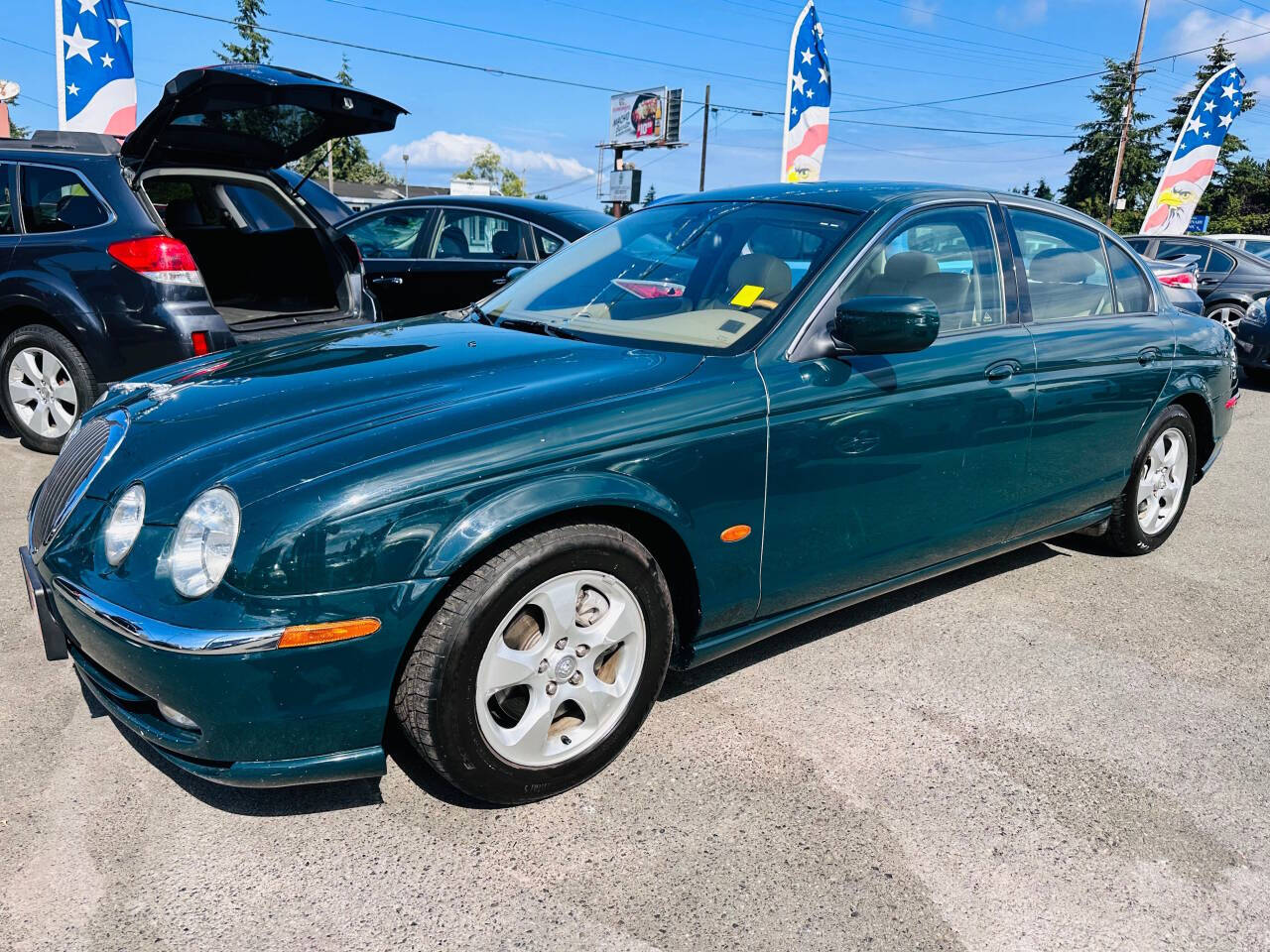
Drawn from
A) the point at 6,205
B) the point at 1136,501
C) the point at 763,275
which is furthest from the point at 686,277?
the point at 6,205

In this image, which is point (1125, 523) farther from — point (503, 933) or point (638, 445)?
point (503, 933)

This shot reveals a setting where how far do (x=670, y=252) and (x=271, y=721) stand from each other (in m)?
2.12

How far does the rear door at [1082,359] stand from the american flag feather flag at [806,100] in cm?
1108

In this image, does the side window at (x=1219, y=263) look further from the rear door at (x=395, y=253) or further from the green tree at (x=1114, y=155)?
the green tree at (x=1114, y=155)

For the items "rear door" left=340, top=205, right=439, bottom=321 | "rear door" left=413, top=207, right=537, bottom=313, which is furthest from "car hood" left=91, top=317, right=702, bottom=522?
"rear door" left=340, top=205, right=439, bottom=321

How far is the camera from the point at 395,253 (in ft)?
24.6

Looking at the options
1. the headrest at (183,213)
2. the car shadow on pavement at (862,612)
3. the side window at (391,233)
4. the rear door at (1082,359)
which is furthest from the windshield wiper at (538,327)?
the side window at (391,233)

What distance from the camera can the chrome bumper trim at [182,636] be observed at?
6.65 feet

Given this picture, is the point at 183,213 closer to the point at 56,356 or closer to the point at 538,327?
the point at 56,356

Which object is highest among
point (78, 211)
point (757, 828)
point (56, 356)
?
point (78, 211)

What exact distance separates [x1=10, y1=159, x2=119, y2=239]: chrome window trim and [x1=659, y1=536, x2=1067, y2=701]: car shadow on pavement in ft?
13.3

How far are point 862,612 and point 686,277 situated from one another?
150 centimetres

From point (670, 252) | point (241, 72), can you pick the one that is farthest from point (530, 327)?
point (241, 72)

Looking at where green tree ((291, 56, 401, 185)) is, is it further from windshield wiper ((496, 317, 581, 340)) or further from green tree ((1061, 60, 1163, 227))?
green tree ((1061, 60, 1163, 227))
